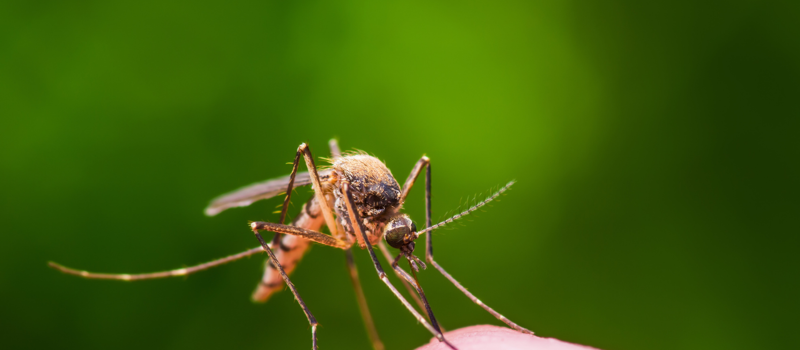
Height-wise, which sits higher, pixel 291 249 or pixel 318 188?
pixel 318 188

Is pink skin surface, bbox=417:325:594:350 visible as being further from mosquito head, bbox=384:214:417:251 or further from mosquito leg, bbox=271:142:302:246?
mosquito leg, bbox=271:142:302:246

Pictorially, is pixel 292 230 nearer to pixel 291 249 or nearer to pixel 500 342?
pixel 291 249

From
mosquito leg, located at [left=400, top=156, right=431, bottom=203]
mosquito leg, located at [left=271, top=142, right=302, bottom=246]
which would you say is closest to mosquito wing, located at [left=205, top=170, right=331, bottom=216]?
mosquito leg, located at [left=271, top=142, right=302, bottom=246]

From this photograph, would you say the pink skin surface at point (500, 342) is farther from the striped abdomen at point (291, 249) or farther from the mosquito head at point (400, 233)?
the striped abdomen at point (291, 249)

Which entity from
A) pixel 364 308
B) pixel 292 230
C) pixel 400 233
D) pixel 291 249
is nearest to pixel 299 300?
pixel 292 230

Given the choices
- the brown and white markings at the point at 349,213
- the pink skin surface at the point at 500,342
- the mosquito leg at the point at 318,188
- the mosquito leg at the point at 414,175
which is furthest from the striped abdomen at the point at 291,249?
the pink skin surface at the point at 500,342

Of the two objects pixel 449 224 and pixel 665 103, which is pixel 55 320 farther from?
pixel 665 103
